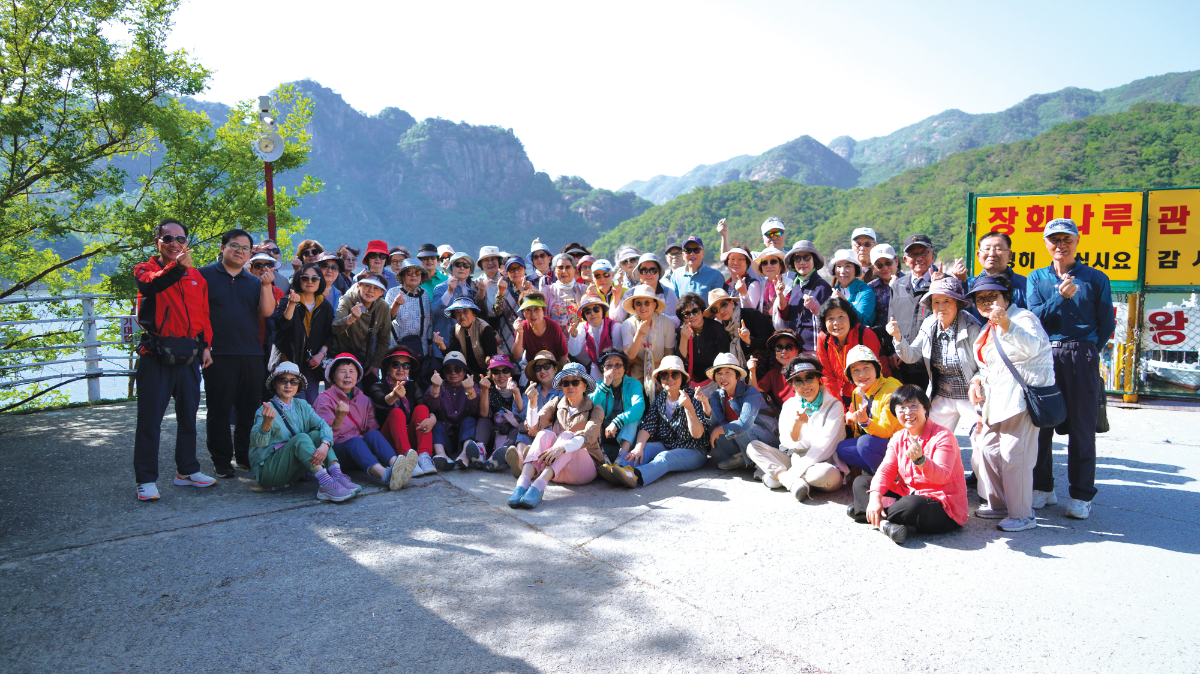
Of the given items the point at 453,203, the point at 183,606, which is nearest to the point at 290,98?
the point at 183,606

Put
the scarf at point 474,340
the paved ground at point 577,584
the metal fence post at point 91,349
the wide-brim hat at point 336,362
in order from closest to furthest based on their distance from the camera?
1. the paved ground at point 577,584
2. the wide-brim hat at point 336,362
3. the scarf at point 474,340
4. the metal fence post at point 91,349

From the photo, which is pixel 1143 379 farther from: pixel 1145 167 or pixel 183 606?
pixel 1145 167

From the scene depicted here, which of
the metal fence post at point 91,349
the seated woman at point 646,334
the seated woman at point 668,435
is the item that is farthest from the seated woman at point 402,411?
the metal fence post at point 91,349

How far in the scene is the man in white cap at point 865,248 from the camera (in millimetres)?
5863

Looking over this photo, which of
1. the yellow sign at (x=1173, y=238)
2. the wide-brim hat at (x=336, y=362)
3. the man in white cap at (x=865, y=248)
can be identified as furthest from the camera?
the yellow sign at (x=1173, y=238)

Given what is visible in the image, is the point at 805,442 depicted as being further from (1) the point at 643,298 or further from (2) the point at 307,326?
(2) the point at 307,326

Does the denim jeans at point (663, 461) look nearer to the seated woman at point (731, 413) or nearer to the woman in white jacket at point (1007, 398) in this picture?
the seated woman at point (731, 413)

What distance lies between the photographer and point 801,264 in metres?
5.50

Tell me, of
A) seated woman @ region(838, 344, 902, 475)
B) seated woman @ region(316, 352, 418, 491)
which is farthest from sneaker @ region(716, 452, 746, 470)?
seated woman @ region(316, 352, 418, 491)

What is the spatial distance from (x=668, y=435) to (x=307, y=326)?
3148 millimetres

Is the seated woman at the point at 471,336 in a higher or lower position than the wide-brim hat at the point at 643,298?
lower

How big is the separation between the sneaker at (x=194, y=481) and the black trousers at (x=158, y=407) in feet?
0.18

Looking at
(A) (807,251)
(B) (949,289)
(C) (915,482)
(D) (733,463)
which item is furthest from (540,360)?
(B) (949,289)

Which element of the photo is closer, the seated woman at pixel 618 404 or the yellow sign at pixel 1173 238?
the seated woman at pixel 618 404
